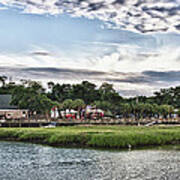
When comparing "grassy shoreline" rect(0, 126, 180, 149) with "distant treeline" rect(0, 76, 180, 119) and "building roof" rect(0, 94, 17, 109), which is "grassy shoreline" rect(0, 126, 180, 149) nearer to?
"distant treeline" rect(0, 76, 180, 119)

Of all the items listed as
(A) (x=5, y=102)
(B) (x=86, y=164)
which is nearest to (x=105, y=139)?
(B) (x=86, y=164)

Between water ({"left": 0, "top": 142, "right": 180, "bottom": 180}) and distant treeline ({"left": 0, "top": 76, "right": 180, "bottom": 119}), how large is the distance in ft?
183

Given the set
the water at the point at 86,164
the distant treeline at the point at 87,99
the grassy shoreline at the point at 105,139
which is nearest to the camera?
the water at the point at 86,164

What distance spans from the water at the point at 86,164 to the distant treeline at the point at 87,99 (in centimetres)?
5589

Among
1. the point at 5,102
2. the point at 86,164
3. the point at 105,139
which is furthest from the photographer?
the point at 5,102

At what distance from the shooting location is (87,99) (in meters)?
152

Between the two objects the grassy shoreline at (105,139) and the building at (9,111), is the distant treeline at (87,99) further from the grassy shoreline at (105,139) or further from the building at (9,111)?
the grassy shoreline at (105,139)

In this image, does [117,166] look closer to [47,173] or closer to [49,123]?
[47,173]

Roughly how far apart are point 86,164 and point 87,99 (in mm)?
112424

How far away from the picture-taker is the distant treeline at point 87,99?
107594 mm

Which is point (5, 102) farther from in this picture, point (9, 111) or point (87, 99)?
point (87, 99)

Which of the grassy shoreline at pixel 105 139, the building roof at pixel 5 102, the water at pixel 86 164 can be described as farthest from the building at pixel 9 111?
the water at pixel 86 164

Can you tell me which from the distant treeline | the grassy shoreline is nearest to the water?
the grassy shoreline

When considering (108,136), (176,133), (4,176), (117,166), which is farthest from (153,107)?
(4,176)
